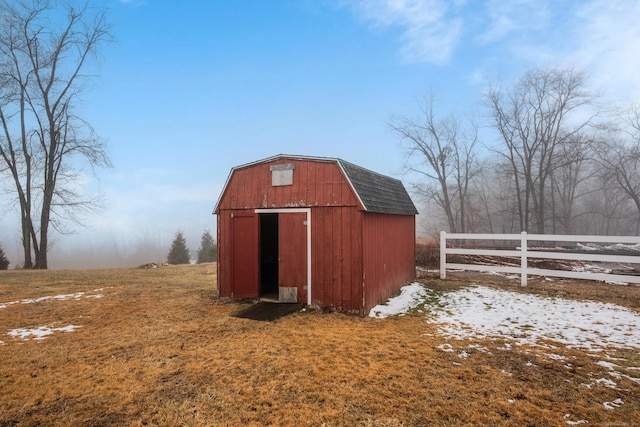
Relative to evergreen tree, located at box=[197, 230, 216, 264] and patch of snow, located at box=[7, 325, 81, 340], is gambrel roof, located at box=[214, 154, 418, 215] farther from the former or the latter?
evergreen tree, located at box=[197, 230, 216, 264]

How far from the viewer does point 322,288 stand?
22.6 feet

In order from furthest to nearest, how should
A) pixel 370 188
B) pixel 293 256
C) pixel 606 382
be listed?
pixel 370 188 → pixel 293 256 → pixel 606 382

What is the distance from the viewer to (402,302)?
24.9ft

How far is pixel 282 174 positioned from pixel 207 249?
24889 millimetres

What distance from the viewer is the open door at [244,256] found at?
7.66m

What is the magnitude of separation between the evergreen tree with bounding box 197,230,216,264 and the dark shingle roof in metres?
22.5

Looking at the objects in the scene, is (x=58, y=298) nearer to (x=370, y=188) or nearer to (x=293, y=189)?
(x=293, y=189)

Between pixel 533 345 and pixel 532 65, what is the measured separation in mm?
25222

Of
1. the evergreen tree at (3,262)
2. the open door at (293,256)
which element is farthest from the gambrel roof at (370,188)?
the evergreen tree at (3,262)

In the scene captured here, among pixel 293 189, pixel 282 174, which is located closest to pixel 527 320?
pixel 293 189

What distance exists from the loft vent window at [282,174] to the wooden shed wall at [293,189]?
0.08m

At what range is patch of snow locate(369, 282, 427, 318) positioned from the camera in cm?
673

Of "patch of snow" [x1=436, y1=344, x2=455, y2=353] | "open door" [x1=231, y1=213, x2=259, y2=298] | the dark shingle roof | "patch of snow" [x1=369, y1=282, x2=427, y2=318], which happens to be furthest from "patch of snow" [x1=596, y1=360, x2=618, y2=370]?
"open door" [x1=231, y1=213, x2=259, y2=298]

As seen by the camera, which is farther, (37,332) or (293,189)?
Answer: (293,189)
